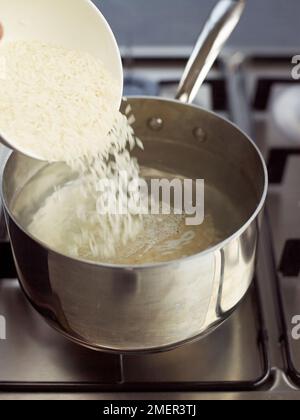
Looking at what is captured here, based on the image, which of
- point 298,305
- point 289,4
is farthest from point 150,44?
point 298,305

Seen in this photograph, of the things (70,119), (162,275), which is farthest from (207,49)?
(162,275)

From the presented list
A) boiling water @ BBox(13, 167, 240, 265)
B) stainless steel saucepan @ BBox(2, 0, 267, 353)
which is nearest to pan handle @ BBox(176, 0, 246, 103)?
stainless steel saucepan @ BBox(2, 0, 267, 353)

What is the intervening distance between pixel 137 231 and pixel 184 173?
0.43ft

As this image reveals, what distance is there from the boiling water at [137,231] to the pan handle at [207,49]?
0.44 ft

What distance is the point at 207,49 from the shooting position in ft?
2.14

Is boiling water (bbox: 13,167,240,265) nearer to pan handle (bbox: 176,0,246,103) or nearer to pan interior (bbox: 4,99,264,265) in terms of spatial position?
pan interior (bbox: 4,99,264,265)

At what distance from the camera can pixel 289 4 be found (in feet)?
3.42

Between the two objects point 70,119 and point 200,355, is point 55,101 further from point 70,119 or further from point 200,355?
point 200,355

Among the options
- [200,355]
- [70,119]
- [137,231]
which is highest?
[70,119]

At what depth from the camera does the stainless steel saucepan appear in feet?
1.59

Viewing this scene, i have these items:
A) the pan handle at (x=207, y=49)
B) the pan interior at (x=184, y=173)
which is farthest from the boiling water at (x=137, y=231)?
the pan handle at (x=207, y=49)

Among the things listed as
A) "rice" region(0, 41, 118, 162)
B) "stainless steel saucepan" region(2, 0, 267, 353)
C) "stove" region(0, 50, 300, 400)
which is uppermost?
"rice" region(0, 41, 118, 162)

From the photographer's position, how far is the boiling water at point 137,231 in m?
0.63

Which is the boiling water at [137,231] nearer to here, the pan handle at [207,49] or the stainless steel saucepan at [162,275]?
the stainless steel saucepan at [162,275]
